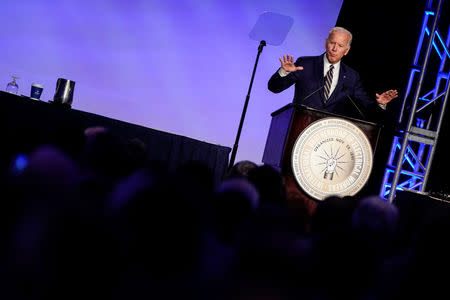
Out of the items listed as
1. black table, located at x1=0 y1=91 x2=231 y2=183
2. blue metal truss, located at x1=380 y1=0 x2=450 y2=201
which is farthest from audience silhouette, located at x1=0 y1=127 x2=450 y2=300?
blue metal truss, located at x1=380 y1=0 x2=450 y2=201

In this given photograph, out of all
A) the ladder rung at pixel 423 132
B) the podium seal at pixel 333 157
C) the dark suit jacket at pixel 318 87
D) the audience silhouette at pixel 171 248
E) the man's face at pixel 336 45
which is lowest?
the audience silhouette at pixel 171 248

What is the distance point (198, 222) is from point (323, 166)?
1.61 meters

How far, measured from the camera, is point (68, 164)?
1232 mm

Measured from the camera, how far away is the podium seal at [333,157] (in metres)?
2.52

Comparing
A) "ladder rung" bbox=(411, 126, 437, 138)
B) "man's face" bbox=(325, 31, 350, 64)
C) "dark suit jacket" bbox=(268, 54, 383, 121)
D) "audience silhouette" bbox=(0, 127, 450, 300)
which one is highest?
"man's face" bbox=(325, 31, 350, 64)

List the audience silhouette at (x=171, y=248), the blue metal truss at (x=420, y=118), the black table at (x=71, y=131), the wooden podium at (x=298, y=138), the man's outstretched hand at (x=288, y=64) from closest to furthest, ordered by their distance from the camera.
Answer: the audience silhouette at (x=171, y=248) < the black table at (x=71, y=131) < the wooden podium at (x=298, y=138) < the man's outstretched hand at (x=288, y=64) < the blue metal truss at (x=420, y=118)

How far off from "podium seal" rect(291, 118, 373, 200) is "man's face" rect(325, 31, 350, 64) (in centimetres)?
56

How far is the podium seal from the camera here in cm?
252

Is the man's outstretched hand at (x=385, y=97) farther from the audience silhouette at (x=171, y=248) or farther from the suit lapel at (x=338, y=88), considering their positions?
the audience silhouette at (x=171, y=248)

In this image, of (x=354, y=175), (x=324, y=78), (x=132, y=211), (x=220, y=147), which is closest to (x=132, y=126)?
(x=220, y=147)

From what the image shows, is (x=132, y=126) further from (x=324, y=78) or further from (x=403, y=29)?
(x=403, y=29)

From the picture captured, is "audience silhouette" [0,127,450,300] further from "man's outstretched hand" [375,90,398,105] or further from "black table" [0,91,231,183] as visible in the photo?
"man's outstretched hand" [375,90,398,105]

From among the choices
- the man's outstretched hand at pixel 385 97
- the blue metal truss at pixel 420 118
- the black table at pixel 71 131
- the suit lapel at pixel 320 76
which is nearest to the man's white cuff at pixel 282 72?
the suit lapel at pixel 320 76

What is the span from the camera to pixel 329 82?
9.37 ft
